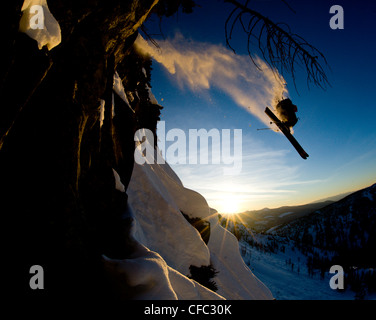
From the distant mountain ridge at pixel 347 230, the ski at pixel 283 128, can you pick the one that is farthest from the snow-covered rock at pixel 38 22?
the distant mountain ridge at pixel 347 230

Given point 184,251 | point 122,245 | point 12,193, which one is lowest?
point 184,251

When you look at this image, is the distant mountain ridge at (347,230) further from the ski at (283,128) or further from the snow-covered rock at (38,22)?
the snow-covered rock at (38,22)

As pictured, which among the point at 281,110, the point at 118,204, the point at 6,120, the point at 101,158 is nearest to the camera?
the point at 6,120

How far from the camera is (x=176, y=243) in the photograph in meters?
8.26

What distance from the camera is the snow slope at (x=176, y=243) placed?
4.33 m

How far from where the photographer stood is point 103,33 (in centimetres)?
329

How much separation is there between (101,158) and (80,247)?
2.29 meters

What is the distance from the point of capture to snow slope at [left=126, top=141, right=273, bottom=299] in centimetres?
433

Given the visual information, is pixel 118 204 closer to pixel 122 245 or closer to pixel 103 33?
pixel 122 245

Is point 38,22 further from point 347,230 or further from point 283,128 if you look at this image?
point 347,230

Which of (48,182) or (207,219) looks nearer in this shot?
(48,182)

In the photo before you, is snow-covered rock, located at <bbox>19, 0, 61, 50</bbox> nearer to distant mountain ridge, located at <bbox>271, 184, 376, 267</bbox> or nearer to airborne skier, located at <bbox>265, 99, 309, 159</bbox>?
airborne skier, located at <bbox>265, 99, 309, 159</bbox>
